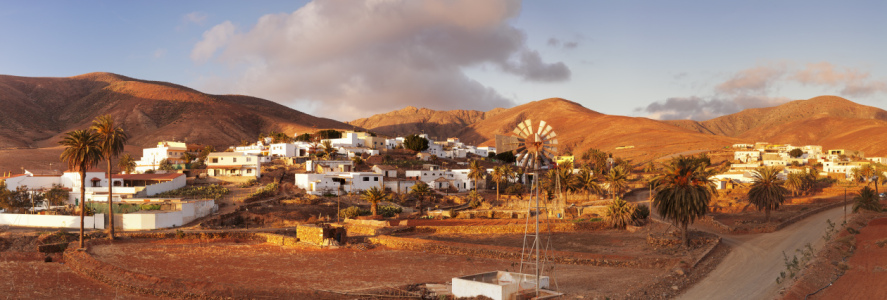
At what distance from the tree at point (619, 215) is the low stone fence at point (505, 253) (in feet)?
37.0

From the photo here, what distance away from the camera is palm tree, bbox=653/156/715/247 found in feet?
103

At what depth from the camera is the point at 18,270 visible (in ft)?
94.7

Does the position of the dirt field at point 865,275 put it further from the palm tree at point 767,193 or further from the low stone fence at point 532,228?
the low stone fence at point 532,228

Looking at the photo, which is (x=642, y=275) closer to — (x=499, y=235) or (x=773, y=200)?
(x=499, y=235)

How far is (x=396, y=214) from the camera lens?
56.1 metres

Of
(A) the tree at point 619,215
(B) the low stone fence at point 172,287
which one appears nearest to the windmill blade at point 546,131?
(B) the low stone fence at point 172,287

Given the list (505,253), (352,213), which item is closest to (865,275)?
(505,253)

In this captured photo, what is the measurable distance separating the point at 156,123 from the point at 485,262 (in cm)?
14010

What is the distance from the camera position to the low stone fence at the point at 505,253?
2734 cm

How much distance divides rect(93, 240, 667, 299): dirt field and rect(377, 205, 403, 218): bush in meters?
17.7

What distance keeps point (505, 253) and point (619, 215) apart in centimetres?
1272

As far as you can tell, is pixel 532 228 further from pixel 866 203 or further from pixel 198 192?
pixel 198 192

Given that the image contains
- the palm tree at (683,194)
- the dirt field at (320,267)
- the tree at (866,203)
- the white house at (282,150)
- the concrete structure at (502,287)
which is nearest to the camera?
the concrete structure at (502,287)

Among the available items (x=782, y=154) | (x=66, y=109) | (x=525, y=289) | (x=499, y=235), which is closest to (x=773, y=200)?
(x=499, y=235)
